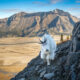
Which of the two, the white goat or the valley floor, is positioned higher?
the white goat

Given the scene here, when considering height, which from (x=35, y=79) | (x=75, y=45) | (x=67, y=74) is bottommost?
(x=35, y=79)

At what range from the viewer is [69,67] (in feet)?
29.3

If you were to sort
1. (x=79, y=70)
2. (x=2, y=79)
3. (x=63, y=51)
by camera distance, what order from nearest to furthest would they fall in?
1. (x=79, y=70)
2. (x=63, y=51)
3. (x=2, y=79)

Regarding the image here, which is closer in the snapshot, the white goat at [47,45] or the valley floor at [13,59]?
the white goat at [47,45]

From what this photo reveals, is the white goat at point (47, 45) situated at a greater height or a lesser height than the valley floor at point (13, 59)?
greater

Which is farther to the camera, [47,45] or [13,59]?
[13,59]

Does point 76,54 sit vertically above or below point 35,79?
above

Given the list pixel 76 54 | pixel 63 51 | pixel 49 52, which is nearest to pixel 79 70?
pixel 76 54

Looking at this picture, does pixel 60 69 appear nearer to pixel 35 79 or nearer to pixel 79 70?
pixel 79 70

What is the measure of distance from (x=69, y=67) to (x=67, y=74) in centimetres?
46

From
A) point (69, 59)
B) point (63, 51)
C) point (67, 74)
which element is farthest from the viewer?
point (63, 51)

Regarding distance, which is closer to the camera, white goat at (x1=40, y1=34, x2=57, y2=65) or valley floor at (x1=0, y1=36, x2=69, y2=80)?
white goat at (x1=40, y1=34, x2=57, y2=65)

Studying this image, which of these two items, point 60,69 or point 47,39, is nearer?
point 60,69

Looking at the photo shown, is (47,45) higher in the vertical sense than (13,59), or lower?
higher
